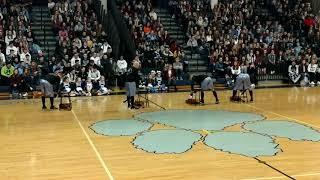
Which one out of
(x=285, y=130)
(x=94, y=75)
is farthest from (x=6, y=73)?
(x=285, y=130)

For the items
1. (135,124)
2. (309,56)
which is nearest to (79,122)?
(135,124)

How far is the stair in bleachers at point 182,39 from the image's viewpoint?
2364cm

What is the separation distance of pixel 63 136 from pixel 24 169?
9.40 ft

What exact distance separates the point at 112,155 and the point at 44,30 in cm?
1410

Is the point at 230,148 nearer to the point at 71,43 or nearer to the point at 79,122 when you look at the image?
the point at 79,122

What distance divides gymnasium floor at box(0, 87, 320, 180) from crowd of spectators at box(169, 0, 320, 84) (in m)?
8.35

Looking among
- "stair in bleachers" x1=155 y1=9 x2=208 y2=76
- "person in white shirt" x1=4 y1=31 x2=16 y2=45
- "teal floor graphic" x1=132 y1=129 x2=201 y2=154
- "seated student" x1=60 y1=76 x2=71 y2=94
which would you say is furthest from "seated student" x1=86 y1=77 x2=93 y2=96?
"teal floor graphic" x1=132 y1=129 x2=201 y2=154

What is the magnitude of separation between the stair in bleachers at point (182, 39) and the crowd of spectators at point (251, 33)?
31cm

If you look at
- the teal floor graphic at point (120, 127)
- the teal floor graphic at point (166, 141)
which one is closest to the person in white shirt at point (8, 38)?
the teal floor graphic at point (120, 127)

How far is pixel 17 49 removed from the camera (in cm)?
2083

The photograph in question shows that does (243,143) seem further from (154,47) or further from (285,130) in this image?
(154,47)

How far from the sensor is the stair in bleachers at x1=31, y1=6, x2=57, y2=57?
2265 centimetres

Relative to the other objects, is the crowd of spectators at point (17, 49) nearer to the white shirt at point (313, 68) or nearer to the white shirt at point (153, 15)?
the white shirt at point (153, 15)

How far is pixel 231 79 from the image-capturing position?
22.3 meters
